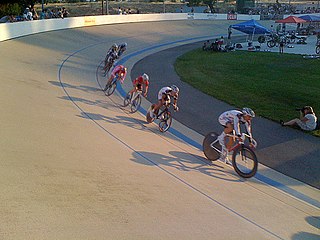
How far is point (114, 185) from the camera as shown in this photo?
18.7 feet

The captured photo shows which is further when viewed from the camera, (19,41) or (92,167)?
(19,41)

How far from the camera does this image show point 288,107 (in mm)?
11984

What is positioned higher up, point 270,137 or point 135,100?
point 135,100

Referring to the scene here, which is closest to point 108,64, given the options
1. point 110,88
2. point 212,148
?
point 110,88

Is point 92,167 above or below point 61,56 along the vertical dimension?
below

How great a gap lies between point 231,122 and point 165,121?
8.74ft

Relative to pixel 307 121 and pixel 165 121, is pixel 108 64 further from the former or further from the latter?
pixel 307 121

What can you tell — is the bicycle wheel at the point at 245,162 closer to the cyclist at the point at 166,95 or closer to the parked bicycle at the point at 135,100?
the cyclist at the point at 166,95

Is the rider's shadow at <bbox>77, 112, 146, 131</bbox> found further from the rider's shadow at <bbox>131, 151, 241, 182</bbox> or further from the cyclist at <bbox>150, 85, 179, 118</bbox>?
the rider's shadow at <bbox>131, 151, 241, 182</bbox>

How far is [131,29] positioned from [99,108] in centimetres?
2528

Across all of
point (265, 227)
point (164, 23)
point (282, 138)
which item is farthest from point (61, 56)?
point (164, 23)

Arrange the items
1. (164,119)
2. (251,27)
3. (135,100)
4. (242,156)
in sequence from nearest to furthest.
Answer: (242,156)
(164,119)
(135,100)
(251,27)

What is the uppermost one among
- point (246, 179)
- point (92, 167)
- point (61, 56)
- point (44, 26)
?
point (44, 26)

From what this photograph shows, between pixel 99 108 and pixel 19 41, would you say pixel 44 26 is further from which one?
pixel 99 108
